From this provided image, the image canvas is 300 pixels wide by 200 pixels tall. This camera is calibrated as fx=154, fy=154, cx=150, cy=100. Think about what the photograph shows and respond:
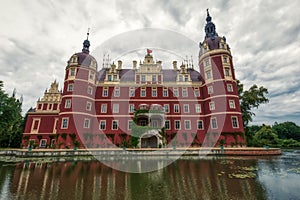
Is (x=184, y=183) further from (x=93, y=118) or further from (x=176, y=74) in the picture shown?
(x=176, y=74)

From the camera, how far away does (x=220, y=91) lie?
2630 cm

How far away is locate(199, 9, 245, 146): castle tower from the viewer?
24.5 meters

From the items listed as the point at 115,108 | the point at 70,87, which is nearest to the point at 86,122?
the point at 115,108

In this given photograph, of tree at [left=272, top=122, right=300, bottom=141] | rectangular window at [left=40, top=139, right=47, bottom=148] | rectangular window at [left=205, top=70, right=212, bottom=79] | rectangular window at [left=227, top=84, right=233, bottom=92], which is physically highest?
rectangular window at [left=205, top=70, right=212, bottom=79]

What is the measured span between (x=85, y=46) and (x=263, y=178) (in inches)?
1397

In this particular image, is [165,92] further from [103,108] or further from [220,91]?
[103,108]

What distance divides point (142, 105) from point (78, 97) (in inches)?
439

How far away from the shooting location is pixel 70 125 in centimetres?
2473

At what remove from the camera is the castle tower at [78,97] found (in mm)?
24891

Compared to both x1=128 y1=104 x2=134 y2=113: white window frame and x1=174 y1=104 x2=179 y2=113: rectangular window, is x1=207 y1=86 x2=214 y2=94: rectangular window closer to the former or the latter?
x1=174 y1=104 x2=179 y2=113: rectangular window

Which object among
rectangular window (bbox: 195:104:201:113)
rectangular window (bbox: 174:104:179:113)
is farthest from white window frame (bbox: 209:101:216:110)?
rectangular window (bbox: 174:104:179:113)

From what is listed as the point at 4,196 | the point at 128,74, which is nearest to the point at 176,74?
the point at 128,74

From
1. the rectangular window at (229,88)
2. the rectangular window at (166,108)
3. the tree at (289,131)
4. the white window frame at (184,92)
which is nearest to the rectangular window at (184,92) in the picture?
the white window frame at (184,92)

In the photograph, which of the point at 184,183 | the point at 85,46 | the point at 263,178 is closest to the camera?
the point at 184,183
